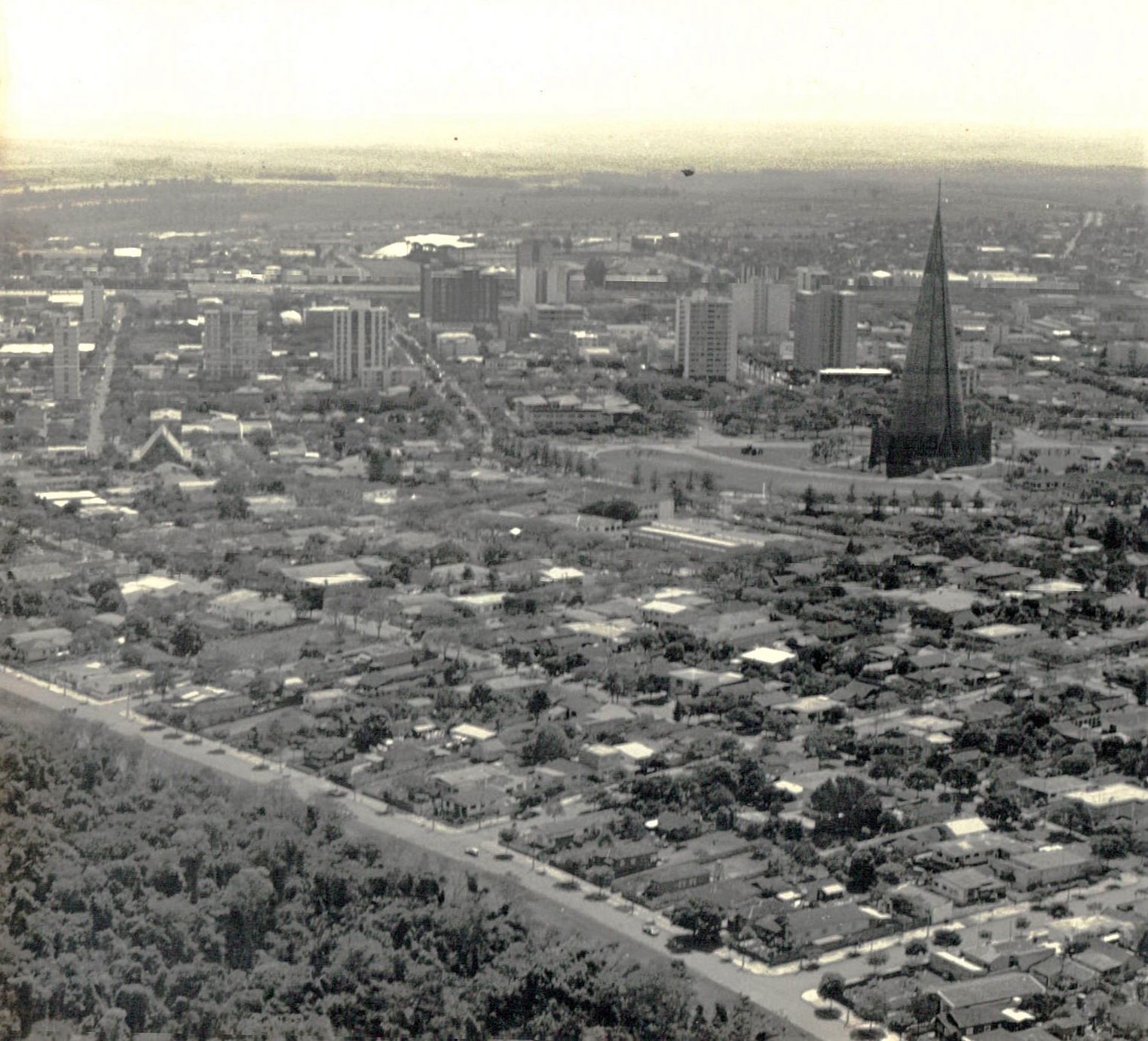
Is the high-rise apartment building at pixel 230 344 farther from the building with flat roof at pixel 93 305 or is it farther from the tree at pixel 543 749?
the tree at pixel 543 749

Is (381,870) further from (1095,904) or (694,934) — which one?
(1095,904)

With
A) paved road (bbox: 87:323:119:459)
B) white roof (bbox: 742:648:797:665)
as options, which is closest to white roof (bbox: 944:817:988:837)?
white roof (bbox: 742:648:797:665)

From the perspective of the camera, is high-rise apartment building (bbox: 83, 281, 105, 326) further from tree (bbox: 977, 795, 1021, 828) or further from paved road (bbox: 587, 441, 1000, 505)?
tree (bbox: 977, 795, 1021, 828)

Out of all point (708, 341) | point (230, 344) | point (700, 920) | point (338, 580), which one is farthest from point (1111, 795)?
point (230, 344)

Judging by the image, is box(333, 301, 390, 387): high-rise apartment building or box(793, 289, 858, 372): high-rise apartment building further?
box(793, 289, 858, 372): high-rise apartment building

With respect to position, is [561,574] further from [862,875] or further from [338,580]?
[862,875]

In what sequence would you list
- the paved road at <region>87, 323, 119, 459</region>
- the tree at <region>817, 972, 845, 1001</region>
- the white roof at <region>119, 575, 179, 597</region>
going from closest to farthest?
the tree at <region>817, 972, 845, 1001</region>, the white roof at <region>119, 575, 179, 597</region>, the paved road at <region>87, 323, 119, 459</region>
